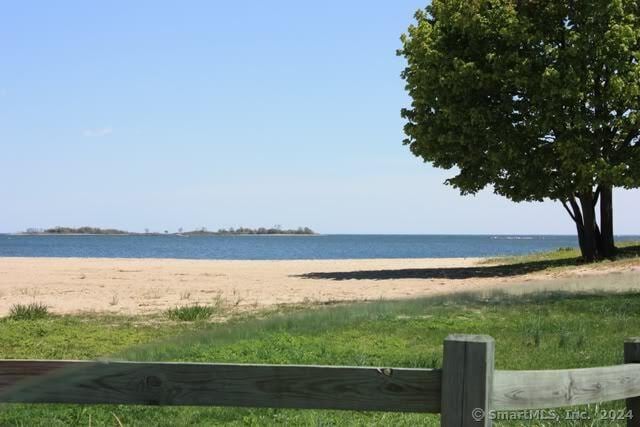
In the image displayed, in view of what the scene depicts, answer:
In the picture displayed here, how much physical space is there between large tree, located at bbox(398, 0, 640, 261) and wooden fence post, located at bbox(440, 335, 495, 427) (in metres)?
22.9

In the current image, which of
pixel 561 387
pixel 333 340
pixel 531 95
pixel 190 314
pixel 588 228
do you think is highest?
pixel 531 95

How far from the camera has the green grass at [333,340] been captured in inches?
251

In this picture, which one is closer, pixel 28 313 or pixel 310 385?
pixel 310 385

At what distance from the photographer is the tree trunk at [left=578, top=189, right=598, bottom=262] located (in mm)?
28573

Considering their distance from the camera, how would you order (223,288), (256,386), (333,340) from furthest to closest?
(223,288), (333,340), (256,386)

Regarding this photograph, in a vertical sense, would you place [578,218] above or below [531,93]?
below

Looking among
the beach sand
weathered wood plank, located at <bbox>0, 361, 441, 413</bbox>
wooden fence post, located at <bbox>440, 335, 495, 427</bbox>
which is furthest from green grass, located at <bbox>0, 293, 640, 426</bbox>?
the beach sand

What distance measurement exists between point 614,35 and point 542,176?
5463 mm

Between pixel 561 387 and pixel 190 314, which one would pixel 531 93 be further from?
pixel 561 387

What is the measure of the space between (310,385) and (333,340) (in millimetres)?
6823

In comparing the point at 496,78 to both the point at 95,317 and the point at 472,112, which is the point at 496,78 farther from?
the point at 95,317

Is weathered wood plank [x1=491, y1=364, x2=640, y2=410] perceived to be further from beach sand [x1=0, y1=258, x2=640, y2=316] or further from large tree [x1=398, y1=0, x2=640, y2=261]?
large tree [x1=398, y1=0, x2=640, y2=261]

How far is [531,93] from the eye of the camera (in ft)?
85.0

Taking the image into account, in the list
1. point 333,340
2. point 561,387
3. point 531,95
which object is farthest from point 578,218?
point 561,387
